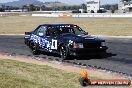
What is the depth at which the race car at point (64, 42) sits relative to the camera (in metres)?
14.8

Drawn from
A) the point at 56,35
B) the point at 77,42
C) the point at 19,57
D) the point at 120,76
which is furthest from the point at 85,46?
the point at 120,76

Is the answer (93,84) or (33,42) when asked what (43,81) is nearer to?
(93,84)

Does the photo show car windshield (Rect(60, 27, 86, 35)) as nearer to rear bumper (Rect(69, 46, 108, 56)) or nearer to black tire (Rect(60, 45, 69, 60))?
black tire (Rect(60, 45, 69, 60))

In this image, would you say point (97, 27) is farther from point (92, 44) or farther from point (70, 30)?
point (92, 44)

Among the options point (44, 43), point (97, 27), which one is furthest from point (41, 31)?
point (97, 27)

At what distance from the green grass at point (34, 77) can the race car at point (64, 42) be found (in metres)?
2.41

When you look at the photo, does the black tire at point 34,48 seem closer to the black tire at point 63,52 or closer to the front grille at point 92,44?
the black tire at point 63,52

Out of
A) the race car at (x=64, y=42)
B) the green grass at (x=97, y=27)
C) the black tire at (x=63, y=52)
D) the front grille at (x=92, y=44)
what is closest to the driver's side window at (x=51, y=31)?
the race car at (x=64, y=42)

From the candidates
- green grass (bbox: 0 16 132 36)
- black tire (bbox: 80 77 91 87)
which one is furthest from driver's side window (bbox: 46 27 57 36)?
green grass (bbox: 0 16 132 36)

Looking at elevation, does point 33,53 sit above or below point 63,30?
below

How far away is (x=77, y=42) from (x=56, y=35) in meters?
1.49

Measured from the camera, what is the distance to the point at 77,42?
48.3 feet

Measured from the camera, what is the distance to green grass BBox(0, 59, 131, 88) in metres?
9.43

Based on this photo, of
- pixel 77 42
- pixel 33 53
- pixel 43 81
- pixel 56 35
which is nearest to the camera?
pixel 43 81
